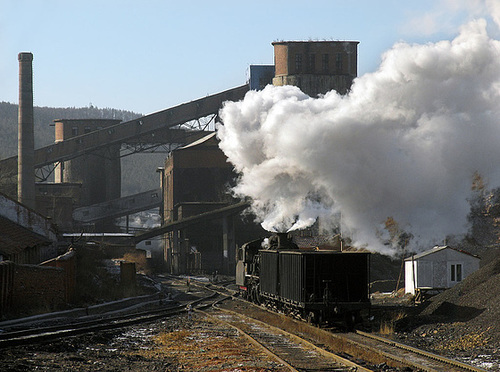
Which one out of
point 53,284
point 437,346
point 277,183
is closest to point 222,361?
point 437,346

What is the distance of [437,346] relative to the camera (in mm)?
17578

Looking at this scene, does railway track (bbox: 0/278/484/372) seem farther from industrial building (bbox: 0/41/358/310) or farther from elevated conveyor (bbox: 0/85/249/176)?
elevated conveyor (bbox: 0/85/249/176)

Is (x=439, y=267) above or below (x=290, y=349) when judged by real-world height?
above

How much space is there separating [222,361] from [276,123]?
1703cm

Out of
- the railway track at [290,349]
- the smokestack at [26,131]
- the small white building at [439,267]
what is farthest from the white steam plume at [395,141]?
the smokestack at [26,131]

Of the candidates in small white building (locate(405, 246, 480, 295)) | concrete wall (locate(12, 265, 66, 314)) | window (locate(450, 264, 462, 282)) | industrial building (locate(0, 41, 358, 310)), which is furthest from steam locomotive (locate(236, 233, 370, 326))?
industrial building (locate(0, 41, 358, 310))

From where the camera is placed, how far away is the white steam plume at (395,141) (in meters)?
25.5

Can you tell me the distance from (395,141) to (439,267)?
940cm

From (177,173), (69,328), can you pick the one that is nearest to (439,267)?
(69,328)

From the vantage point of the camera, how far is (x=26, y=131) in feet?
210

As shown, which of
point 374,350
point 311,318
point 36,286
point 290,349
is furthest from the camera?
point 36,286

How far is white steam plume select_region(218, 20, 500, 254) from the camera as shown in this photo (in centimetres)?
2545

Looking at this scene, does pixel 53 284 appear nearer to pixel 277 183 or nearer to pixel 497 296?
pixel 277 183

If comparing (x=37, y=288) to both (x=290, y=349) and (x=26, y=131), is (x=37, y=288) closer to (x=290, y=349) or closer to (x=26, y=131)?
(x=290, y=349)
